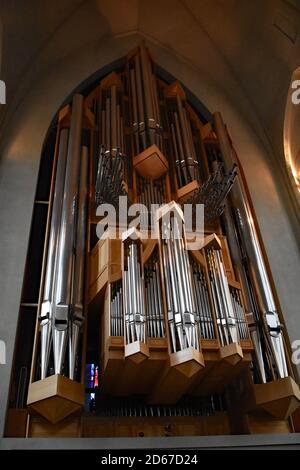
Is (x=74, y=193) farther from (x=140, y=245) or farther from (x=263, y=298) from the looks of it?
(x=263, y=298)

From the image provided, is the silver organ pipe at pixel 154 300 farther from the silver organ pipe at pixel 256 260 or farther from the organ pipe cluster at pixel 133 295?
the silver organ pipe at pixel 256 260

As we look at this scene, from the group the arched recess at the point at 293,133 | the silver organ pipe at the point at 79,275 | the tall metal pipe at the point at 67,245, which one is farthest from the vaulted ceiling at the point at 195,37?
the silver organ pipe at the point at 79,275

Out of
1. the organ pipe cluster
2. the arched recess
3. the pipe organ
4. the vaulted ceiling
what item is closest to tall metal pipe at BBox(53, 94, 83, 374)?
the pipe organ

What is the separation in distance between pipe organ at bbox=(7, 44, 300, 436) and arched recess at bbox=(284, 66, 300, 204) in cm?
107

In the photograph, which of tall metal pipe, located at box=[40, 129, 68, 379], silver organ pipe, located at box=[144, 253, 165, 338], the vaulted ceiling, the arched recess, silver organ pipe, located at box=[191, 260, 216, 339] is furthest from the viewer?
the arched recess

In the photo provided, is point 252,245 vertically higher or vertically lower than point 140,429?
higher

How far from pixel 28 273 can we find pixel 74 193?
132 centimetres

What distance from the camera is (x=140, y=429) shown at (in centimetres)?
580

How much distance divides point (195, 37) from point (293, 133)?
341cm

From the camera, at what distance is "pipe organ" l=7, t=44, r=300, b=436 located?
16.7ft

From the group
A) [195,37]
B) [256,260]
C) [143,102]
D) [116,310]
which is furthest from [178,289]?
[195,37]

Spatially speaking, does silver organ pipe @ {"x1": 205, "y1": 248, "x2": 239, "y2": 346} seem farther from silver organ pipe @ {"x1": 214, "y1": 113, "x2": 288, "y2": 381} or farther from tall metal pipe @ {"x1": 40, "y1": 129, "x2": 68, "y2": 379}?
tall metal pipe @ {"x1": 40, "y1": 129, "x2": 68, "y2": 379}

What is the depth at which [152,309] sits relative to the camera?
18.1ft
